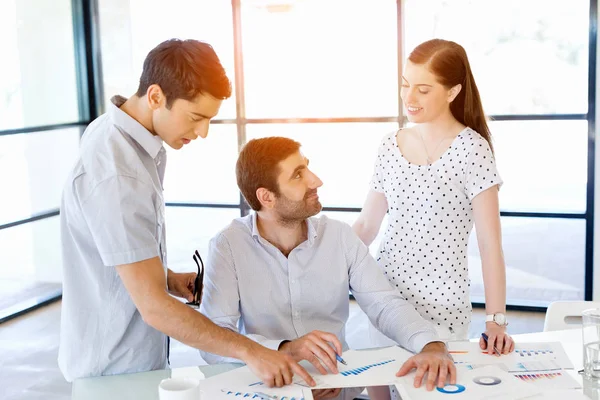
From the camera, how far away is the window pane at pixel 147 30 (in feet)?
17.2

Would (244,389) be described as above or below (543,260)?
above

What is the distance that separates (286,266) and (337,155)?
3029 millimetres

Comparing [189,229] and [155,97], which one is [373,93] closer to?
[189,229]

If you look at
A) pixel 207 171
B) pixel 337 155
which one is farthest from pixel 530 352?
pixel 207 171

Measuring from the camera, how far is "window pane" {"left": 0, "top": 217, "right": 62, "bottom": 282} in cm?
504

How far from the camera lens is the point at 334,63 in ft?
16.6

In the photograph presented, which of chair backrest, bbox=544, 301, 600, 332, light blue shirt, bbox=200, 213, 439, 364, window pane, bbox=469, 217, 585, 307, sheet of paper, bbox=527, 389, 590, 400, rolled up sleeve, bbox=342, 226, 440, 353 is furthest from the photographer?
window pane, bbox=469, 217, 585, 307

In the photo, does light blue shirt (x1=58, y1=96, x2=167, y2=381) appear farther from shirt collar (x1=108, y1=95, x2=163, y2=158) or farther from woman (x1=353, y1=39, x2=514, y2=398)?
woman (x1=353, y1=39, x2=514, y2=398)

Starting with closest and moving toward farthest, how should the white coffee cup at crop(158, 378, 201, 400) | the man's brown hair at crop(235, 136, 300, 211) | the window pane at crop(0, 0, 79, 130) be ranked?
the white coffee cup at crop(158, 378, 201, 400), the man's brown hair at crop(235, 136, 300, 211), the window pane at crop(0, 0, 79, 130)

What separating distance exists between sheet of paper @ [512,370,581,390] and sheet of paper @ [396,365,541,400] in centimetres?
4

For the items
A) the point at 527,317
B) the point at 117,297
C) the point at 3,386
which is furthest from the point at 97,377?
the point at 527,317

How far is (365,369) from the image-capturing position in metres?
1.83

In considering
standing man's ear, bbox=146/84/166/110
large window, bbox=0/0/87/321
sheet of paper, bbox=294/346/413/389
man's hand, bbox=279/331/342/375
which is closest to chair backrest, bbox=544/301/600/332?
sheet of paper, bbox=294/346/413/389

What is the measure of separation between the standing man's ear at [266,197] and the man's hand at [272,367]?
2.01 feet
